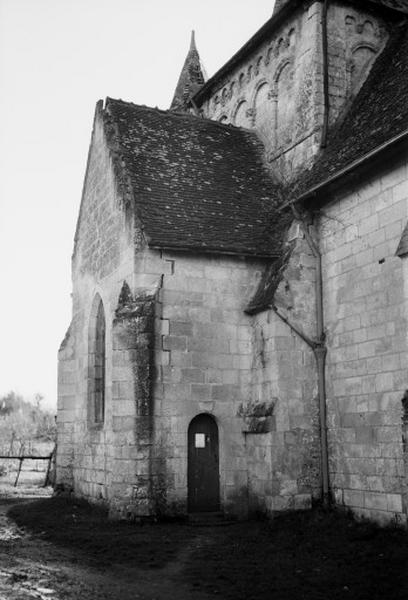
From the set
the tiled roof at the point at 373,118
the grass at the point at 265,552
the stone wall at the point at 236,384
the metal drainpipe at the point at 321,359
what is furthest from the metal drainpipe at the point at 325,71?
the grass at the point at 265,552

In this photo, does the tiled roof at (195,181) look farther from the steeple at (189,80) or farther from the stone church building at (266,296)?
the steeple at (189,80)

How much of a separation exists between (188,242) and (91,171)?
470 centimetres

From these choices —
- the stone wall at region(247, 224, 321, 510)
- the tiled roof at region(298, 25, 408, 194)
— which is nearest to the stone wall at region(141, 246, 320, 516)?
the stone wall at region(247, 224, 321, 510)

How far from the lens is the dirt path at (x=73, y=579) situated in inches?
326

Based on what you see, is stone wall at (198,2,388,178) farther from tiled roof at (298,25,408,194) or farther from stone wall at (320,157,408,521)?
stone wall at (320,157,408,521)

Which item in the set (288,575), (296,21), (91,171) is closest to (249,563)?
(288,575)

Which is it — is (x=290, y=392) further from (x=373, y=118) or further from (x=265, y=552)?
(x=373, y=118)

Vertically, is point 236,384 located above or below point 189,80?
below

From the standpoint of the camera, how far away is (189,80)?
24.4 m

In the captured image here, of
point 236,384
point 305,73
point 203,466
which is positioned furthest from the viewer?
point 305,73

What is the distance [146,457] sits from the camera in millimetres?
12984

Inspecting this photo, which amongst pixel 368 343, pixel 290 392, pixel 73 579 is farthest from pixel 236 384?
pixel 73 579

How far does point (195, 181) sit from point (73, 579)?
9383mm

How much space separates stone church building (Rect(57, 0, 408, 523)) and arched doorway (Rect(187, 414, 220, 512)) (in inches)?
1.1
